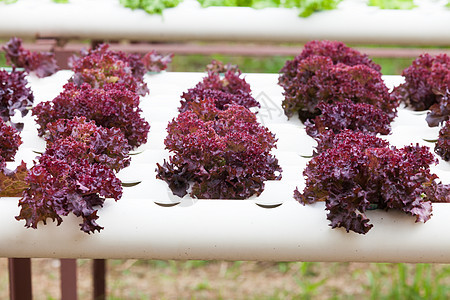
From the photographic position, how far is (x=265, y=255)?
5.26 ft

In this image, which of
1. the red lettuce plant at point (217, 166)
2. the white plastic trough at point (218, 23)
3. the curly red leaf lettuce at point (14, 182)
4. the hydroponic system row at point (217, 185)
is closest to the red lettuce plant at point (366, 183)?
the hydroponic system row at point (217, 185)

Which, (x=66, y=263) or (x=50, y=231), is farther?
(x=66, y=263)

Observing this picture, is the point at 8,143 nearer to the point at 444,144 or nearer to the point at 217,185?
the point at 217,185

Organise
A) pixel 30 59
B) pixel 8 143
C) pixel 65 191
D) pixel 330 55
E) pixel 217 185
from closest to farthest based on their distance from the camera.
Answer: pixel 65 191, pixel 217 185, pixel 8 143, pixel 330 55, pixel 30 59

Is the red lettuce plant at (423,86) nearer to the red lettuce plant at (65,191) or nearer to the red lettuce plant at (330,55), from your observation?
the red lettuce plant at (330,55)

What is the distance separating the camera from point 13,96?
223cm

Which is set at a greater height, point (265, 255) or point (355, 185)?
point (355, 185)

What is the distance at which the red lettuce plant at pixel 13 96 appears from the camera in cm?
216

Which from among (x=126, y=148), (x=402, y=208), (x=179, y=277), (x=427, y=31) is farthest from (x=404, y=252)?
(x=179, y=277)

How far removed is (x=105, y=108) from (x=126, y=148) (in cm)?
18

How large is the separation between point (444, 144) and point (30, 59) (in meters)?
1.81

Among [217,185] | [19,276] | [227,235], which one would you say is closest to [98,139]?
[217,185]

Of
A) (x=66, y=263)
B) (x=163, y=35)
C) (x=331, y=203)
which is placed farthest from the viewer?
(x=163, y=35)

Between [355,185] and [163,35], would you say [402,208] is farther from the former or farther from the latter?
[163,35]
